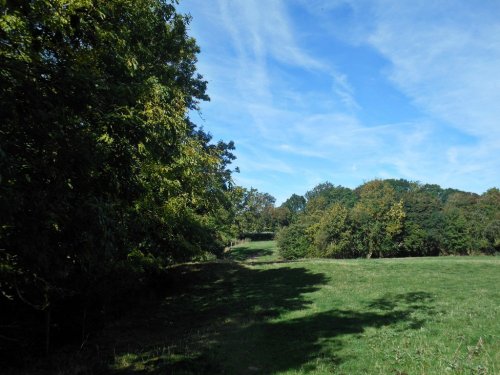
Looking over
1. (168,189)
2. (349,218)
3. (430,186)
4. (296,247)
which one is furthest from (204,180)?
(430,186)

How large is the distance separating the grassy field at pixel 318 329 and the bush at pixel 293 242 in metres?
51.2

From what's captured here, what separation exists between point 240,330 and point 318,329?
7.99 feet

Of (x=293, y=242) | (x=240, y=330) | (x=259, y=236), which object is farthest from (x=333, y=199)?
(x=240, y=330)

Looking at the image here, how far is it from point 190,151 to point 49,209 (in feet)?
34.7

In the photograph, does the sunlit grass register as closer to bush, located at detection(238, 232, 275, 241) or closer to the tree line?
the tree line

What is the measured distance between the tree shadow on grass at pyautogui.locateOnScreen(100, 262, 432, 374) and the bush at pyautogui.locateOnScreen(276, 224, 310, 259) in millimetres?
52857

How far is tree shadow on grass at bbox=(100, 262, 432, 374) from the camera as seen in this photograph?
9.18m

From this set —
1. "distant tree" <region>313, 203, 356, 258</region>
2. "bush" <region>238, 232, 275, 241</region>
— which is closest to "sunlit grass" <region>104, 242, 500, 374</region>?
"distant tree" <region>313, 203, 356, 258</region>

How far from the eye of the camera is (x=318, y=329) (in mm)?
11820

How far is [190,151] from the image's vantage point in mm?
15672

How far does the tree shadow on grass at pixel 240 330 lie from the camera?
918 cm

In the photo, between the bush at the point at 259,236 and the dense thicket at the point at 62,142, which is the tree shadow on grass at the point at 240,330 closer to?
the dense thicket at the point at 62,142

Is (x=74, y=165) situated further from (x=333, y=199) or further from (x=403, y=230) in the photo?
(x=333, y=199)

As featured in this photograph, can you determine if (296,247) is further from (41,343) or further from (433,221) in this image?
(41,343)
